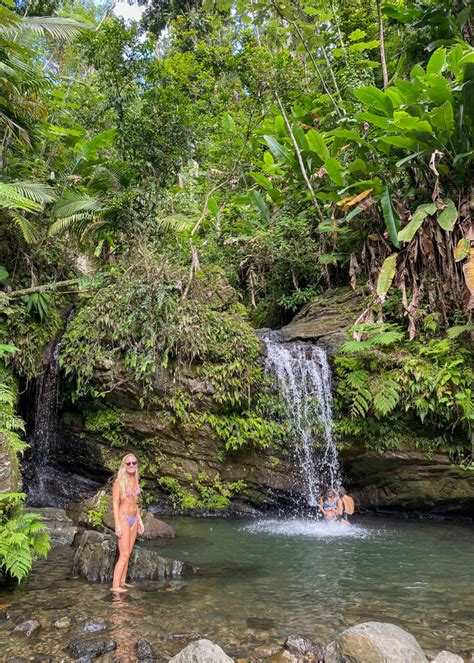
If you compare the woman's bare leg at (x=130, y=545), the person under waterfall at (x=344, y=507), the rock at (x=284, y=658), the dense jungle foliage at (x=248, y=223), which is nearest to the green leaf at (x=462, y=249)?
the dense jungle foliage at (x=248, y=223)

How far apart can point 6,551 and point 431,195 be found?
8880 millimetres

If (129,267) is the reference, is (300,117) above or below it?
above

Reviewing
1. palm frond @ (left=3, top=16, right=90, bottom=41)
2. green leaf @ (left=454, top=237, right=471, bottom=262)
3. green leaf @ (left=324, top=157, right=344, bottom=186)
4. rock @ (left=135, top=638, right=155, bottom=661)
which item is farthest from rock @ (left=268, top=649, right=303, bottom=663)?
palm frond @ (left=3, top=16, right=90, bottom=41)

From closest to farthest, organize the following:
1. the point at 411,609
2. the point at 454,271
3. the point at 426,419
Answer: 1. the point at 411,609
2. the point at 426,419
3. the point at 454,271

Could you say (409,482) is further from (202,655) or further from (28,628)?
(28,628)

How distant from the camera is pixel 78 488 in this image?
29.1ft

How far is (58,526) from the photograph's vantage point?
6.67 meters

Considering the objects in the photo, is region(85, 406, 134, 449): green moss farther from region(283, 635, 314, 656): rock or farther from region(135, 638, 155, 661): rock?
region(283, 635, 314, 656): rock

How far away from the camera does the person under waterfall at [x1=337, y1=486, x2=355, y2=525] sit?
789 centimetres

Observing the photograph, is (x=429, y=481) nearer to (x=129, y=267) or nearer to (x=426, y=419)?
(x=426, y=419)

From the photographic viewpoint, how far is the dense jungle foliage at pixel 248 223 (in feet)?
26.7

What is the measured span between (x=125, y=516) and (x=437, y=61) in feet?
30.2

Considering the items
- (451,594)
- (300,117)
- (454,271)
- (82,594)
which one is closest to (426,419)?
(454,271)

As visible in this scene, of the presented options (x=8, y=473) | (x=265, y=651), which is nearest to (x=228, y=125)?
(x=8, y=473)
